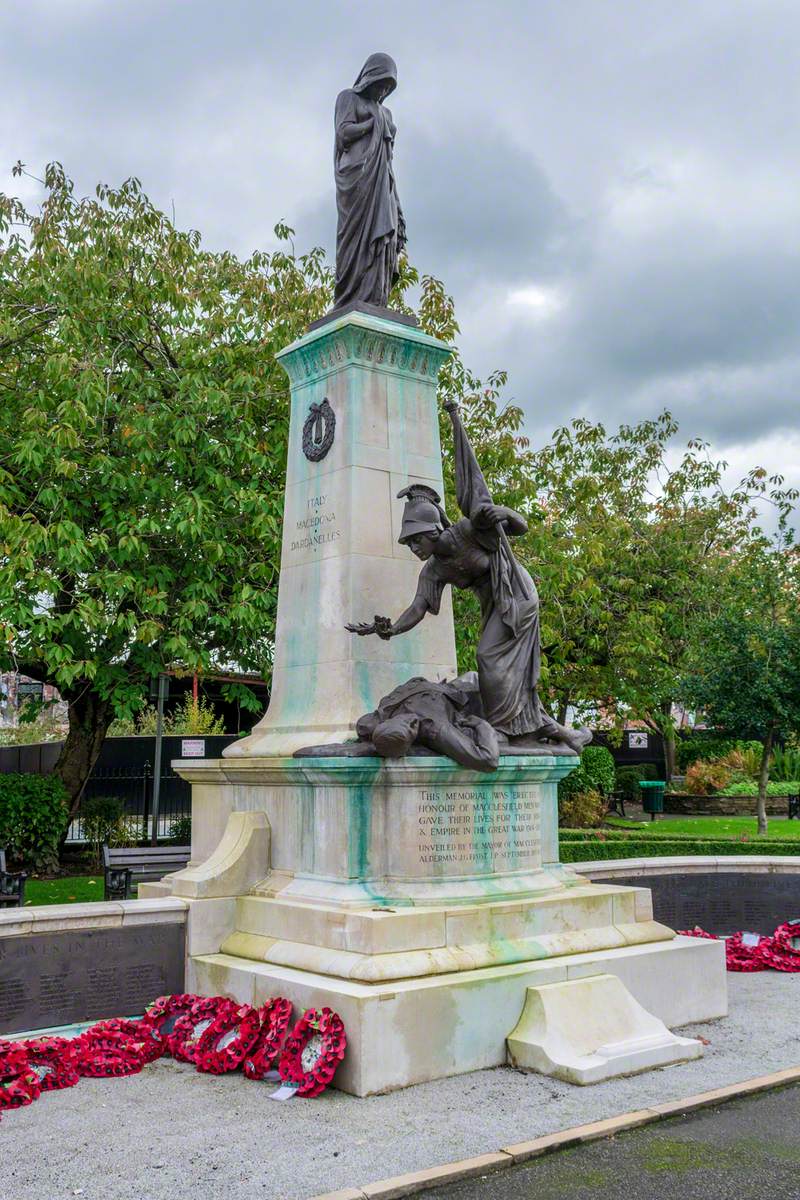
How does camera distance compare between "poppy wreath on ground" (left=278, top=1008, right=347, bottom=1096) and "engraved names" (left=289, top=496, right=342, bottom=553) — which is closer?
"poppy wreath on ground" (left=278, top=1008, right=347, bottom=1096)

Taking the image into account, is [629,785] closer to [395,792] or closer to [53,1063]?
[395,792]

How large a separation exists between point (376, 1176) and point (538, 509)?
1467 centimetres

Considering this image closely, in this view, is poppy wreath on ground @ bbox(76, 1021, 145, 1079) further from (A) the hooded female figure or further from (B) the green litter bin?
(B) the green litter bin

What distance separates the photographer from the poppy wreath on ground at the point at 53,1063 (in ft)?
22.4

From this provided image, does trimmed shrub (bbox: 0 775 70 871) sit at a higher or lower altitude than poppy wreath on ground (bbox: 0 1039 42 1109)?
higher

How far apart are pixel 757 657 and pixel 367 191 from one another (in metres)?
17.5

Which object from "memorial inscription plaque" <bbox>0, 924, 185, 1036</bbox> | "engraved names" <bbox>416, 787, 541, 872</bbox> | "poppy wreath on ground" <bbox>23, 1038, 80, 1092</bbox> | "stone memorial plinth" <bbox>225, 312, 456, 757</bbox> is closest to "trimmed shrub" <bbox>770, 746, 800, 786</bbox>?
"stone memorial plinth" <bbox>225, 312, 456, 757</bbox>

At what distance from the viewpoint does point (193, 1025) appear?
7.48 m

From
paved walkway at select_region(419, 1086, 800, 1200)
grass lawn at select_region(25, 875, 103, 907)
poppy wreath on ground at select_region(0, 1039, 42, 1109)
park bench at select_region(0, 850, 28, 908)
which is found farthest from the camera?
grass lawn at select_region(25, 875, 103, 907)

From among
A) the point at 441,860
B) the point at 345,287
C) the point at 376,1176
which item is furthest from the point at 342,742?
the point at 345,287

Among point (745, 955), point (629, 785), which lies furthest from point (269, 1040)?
point (629, 785)

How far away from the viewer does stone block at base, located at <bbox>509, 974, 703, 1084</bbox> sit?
23.0 feet

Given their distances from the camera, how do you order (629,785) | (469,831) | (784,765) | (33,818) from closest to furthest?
(469,831) → (33,818) → (629,785) → (784,765)

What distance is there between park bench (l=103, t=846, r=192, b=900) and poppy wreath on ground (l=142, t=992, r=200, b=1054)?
12.4 feet
